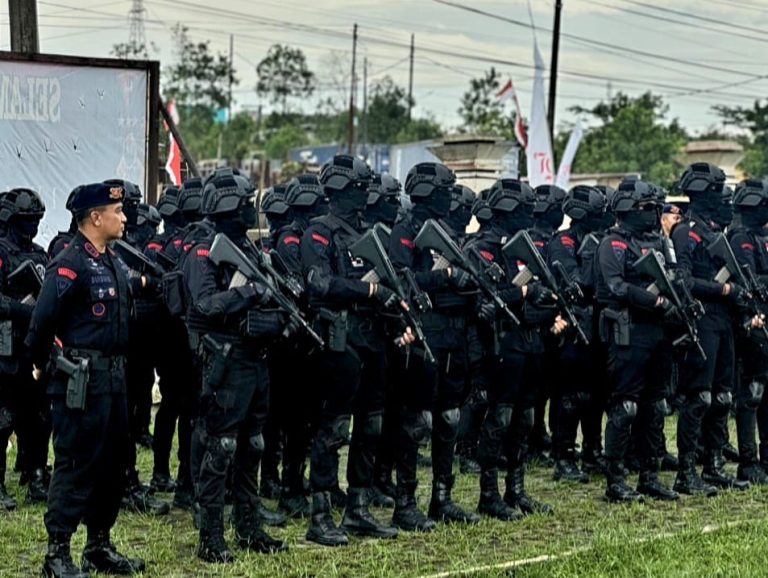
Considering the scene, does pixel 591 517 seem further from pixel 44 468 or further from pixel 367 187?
pixel 44 468

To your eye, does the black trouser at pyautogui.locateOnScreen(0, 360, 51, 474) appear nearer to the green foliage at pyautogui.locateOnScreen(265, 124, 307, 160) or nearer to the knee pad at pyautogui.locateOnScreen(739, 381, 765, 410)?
the knee pad at pyautogui.locateOnScreen(739, 381, 765, 410)

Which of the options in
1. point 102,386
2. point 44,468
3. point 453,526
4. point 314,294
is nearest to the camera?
point 102,386

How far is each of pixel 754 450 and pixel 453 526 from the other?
3.14 metres

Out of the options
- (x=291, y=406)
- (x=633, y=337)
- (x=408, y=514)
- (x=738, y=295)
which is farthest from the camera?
(x=738, y=295)

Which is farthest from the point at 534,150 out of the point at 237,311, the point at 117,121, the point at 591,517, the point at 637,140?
the point at 637,140

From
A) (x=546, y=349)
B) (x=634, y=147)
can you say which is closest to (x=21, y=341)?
(x=546, y=349)

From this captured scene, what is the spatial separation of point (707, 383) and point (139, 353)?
167 inches

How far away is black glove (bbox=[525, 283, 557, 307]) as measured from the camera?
8586 mm

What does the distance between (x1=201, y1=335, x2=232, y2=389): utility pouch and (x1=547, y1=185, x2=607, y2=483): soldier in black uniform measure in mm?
3624

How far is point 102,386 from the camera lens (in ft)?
21.8

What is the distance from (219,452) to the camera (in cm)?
710

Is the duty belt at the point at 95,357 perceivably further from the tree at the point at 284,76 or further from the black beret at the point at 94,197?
the tree at the point at 284,76

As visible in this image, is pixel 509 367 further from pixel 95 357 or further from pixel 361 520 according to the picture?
pixel 95 357

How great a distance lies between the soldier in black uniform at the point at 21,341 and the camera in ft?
27.6
